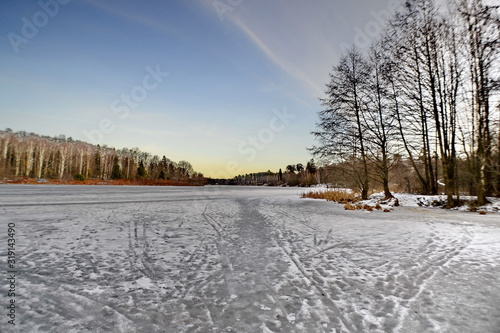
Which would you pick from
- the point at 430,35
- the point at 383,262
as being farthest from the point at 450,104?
the point at 383,262

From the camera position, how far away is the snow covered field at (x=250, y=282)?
2307mm

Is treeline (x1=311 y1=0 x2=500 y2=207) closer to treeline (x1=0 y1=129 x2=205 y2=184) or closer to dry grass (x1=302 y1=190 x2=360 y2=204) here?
dry grass (x1=302 y1=190 x2=360 y2=204)

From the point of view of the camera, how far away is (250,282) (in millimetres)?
3277

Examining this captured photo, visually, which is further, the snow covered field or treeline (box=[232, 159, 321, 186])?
treeline (box=[232, 159, 321, 186])

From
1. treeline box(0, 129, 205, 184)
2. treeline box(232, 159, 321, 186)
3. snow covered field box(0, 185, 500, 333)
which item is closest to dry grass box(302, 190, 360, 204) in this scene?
snow covered field box(0, 185, 500, 333)

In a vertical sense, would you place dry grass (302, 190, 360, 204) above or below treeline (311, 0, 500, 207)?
below

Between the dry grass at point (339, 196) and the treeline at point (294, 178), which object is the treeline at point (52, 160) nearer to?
the dry grass at point (339, 196)

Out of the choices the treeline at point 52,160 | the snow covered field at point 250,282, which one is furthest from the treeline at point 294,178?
the snow covered field at point 250,282

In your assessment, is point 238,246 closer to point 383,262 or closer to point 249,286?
point 249,286

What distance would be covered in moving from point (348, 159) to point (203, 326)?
59.3ft

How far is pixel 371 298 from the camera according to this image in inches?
111

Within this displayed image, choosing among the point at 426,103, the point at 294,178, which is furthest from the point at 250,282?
the point at 294,178

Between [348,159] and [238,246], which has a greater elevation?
[348,159]

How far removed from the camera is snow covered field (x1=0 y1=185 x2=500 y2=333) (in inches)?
90.8
